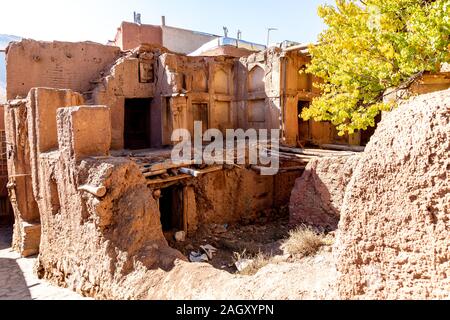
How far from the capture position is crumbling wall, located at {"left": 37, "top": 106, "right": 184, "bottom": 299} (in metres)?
5.90

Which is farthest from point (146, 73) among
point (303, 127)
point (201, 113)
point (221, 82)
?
point (303, 127)

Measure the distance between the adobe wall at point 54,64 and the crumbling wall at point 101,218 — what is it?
8027 mm

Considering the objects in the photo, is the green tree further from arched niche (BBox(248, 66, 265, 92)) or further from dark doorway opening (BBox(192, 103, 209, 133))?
dark doorway opening (BBox(192, 103, 209, 133))

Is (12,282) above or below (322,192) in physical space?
below

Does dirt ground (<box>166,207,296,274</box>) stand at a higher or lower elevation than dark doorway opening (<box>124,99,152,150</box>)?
lower

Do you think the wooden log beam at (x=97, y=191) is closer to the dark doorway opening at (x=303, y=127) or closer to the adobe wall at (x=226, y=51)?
the dark doorway opening at (x=303, y=127)

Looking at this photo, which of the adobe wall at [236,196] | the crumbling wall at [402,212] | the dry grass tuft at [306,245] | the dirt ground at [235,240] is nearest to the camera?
the crumbling wall at [402,212]

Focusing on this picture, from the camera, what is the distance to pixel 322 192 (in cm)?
1002

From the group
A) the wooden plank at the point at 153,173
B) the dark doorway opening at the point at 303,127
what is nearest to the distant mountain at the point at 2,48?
the dark doorway opening at the point at 303,127

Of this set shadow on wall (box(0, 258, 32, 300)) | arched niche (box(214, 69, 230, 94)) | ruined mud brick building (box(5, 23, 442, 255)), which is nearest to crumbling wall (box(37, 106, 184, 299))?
ruined mud brick building (box(5, 23, 442, 255))

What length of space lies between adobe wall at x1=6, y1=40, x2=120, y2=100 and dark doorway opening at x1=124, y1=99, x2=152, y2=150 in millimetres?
2486

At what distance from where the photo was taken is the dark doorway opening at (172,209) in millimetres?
10938

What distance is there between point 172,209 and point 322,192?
4.63 m

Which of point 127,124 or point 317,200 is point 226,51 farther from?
point 317,200
